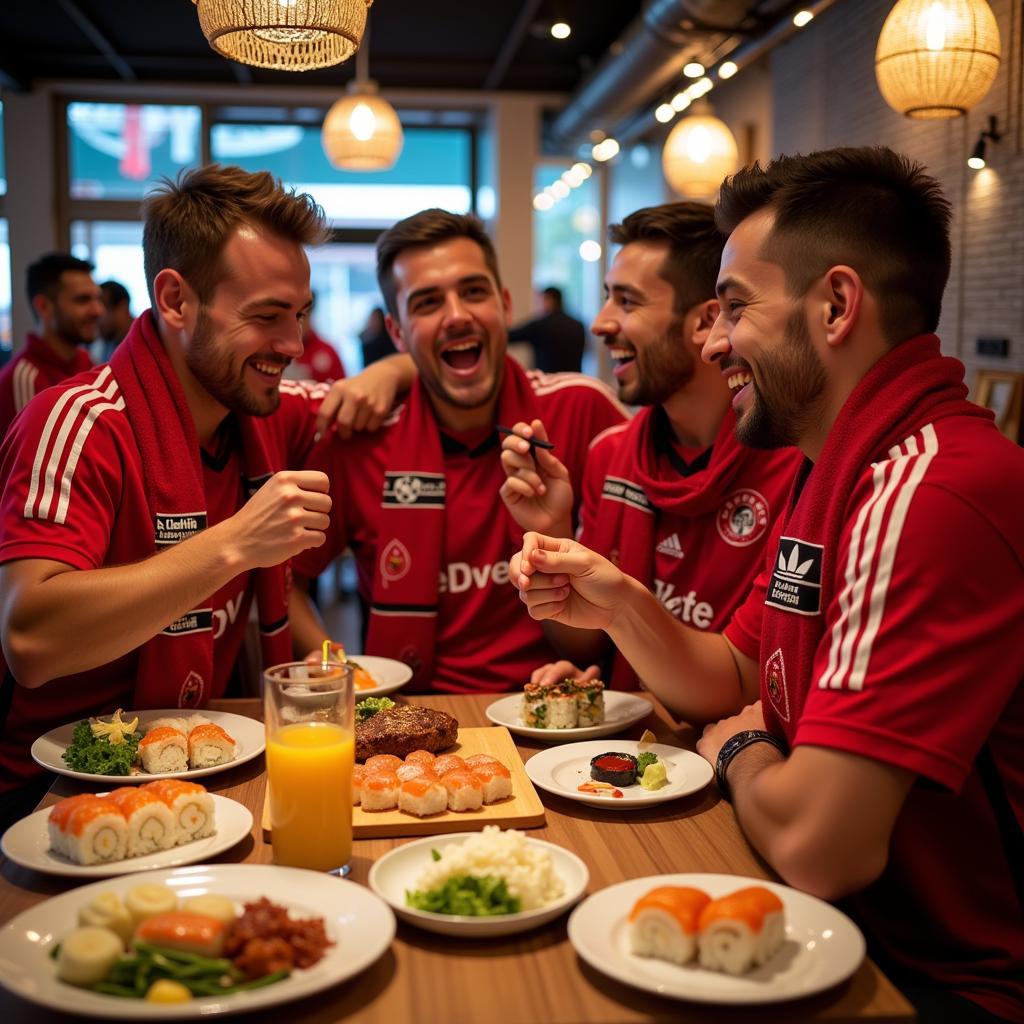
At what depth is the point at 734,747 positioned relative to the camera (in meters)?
1.65

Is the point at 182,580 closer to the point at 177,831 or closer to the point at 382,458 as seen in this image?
the point at 177,831

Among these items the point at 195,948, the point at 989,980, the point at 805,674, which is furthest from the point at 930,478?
the point at 195,948

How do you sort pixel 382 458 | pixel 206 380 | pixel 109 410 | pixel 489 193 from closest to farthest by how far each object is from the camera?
1. pixel 109 410
2. pixel 206 380
3. pixel 382 458
4. pixel 489 193

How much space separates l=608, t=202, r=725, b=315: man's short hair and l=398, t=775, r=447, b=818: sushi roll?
1.54m

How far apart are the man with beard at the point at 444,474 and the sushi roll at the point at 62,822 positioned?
1.34 meters

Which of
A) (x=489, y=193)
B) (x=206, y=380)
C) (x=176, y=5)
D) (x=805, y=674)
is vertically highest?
(x=176, y=5)

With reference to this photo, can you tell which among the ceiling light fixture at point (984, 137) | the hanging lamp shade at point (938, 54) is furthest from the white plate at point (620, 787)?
the ceiling light fixture at point (984, 137)

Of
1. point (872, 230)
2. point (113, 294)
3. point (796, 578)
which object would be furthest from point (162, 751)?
point (113, 294)

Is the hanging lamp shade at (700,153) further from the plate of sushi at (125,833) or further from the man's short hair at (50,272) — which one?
the plate of sushi at (125,833)

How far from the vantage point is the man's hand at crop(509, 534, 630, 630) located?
1905mm

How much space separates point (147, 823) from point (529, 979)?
0.56 m

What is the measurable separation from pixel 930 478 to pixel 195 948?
3.37 feet

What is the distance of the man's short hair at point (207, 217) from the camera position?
241 cm

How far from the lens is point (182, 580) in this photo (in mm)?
1908
